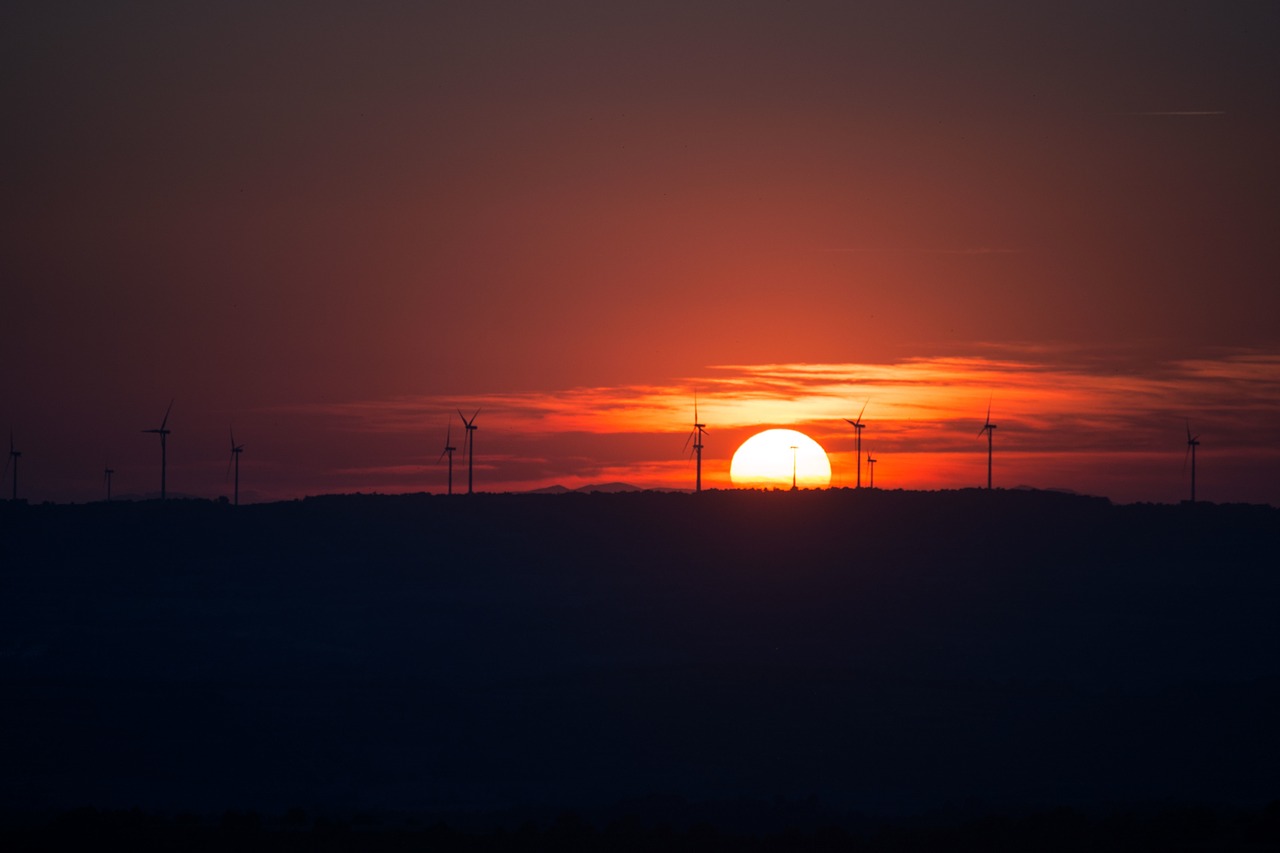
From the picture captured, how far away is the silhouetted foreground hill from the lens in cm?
7600

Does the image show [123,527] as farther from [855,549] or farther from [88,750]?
[855,549]

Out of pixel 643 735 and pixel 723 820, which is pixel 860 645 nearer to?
pixel 643 735

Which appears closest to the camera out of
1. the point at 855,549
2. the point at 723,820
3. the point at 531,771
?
the point at 723,820

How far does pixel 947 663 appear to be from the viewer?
3644 inches

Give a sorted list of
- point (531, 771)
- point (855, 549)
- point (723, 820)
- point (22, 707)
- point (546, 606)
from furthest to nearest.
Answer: point (855, 549), point (546, 606), point (22, 707), point (531, 771), point (723, 820)

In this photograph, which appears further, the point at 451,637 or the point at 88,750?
the point at 451,637

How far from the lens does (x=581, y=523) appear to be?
124500mm

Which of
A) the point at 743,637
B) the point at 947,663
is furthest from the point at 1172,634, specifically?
the point at 743,637

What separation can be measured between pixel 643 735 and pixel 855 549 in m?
39.5

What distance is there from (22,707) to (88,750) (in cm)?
917

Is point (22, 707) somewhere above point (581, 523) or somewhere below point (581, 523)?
below

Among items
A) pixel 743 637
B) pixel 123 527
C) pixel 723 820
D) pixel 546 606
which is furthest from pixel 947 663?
pixel 123 527

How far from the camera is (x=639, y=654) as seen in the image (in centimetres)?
9594

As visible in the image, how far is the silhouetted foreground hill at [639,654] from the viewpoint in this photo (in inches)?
2992
